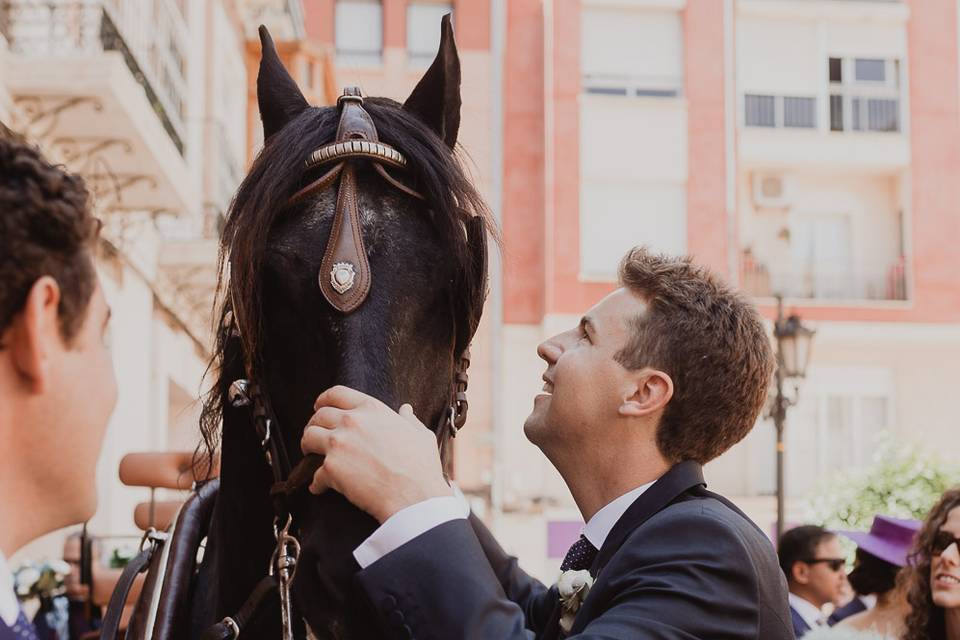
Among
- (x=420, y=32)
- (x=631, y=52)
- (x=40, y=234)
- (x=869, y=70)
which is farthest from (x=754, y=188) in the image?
(x=40, y=234)

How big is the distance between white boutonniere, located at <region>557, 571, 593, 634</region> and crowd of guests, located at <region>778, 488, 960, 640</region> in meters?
1.46

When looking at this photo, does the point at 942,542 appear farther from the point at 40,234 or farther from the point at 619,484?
the point at 40,234

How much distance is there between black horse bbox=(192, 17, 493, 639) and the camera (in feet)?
7.69

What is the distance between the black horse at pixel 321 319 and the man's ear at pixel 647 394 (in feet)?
1.16

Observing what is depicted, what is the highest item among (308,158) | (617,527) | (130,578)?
(308,158)

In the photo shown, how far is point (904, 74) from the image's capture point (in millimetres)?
24328

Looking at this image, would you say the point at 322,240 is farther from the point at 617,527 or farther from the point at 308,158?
the point at 617,527

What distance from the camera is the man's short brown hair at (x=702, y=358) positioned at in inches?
105

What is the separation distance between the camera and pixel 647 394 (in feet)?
8.89

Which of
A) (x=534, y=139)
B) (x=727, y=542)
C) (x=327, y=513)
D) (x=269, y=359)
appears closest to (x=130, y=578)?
(x=269, y=359)

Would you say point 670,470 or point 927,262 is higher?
point 927,262

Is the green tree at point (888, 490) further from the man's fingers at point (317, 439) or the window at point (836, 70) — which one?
the man's fingers at point (317, 439)

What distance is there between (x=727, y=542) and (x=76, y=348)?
47.6 inches

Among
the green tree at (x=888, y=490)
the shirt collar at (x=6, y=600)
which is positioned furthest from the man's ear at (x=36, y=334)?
the green tree at (x=888, y=490)
